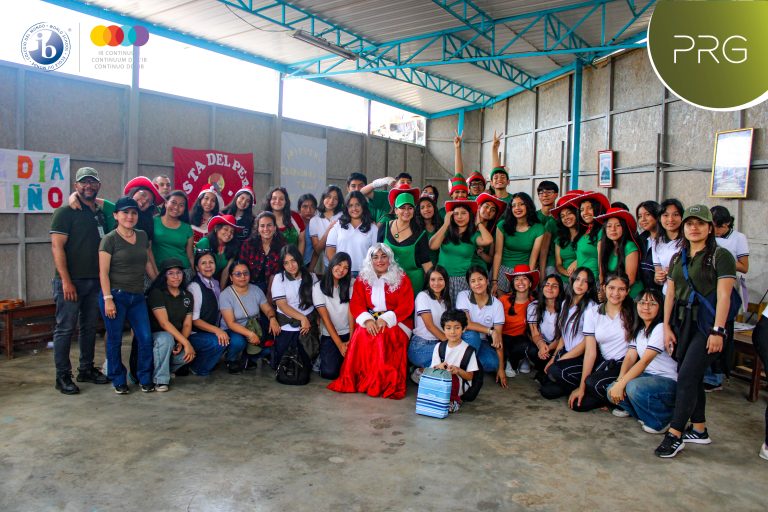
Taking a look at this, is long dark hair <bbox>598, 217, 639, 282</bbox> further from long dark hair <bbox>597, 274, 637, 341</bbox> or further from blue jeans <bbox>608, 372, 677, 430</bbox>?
blue jeans <bbox>608, 372, 677, 430</bbox>

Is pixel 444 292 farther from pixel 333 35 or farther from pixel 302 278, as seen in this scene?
pixel 333 35

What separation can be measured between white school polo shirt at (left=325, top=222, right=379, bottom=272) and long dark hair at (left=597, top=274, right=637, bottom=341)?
193 cm

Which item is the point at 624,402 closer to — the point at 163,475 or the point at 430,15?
the point at 163,475

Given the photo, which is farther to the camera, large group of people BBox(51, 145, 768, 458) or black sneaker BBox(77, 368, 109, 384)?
black sneaker BBox(77, 368, 109, 384)

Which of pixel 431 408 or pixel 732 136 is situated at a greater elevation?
pixel 732 136

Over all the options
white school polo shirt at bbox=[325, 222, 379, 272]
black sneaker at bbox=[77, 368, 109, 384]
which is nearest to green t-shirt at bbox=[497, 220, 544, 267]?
white school polo shirt at bbox=[325, 222, 379, 272]

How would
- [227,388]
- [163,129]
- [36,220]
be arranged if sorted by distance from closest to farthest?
[227,388] → [36,220] → [163,129]

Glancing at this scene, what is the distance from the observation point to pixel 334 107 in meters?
12.9

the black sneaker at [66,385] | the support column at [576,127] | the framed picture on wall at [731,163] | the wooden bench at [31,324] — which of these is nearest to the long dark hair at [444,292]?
the black sneaker at [66,385]

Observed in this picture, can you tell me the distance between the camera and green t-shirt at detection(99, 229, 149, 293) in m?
3.91

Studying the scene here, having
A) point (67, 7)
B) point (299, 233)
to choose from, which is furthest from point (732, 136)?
point (67, 7)

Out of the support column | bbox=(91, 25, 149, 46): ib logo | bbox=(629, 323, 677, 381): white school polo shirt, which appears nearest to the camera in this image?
bbox=(629, 323, 677, 381): white school polo shirt

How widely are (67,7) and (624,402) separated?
8.22m

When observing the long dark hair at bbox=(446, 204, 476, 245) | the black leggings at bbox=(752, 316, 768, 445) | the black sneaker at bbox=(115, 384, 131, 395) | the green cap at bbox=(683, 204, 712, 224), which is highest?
the green cap at bbox=(683, 204, 712, 224)
